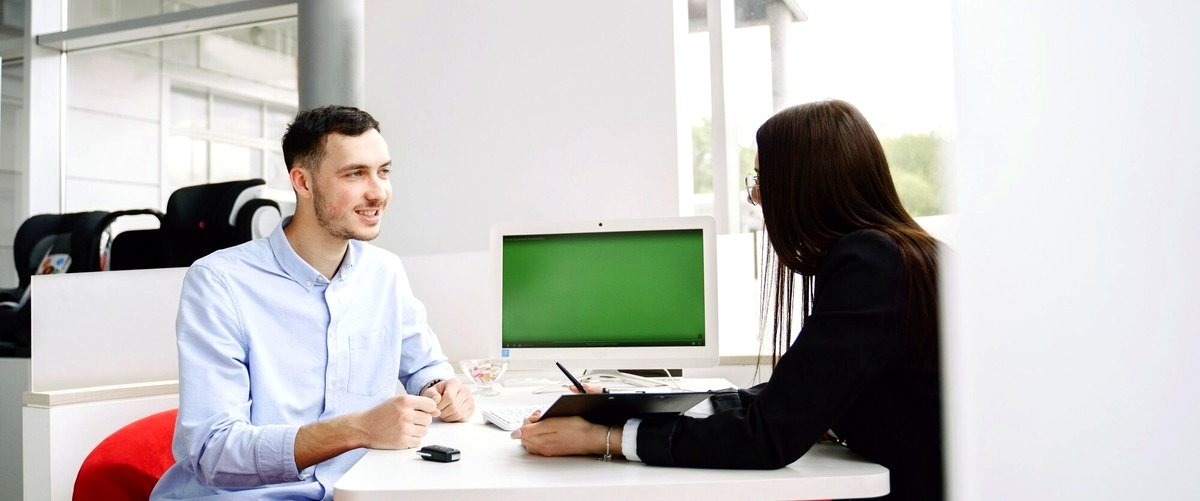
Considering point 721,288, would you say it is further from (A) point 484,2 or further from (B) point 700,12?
(A) point 484,2

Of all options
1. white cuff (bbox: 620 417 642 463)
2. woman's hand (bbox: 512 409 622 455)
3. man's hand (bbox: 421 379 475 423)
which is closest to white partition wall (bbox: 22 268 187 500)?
man's hand (bbox: 421 379 475 423)

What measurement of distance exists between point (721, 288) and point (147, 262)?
249 cm

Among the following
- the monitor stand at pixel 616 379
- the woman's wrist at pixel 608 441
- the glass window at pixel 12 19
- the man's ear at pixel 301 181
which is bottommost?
the monitor stand at pixel 616 379

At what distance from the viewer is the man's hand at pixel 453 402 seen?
158 cm

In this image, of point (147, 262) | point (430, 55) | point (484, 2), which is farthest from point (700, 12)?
point (147, 262)

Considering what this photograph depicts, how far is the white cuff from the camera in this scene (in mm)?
1088

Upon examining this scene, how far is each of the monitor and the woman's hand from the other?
988 mm

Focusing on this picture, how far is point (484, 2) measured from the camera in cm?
341

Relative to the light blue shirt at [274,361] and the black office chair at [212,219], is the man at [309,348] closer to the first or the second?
the light blue shirt at [274,361]

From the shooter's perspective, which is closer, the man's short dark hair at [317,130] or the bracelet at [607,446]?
the bracelet at [607,446]

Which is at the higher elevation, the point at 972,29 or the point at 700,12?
the point at 700,12

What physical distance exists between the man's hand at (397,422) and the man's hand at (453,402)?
0.28 metres

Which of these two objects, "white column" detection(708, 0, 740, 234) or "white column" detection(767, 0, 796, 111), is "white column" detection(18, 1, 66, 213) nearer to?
"white column" detection(708, 0, 740, 234)

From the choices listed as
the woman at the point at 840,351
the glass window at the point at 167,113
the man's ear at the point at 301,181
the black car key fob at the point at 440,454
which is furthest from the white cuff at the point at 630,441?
the glass window at the point at 167,113
